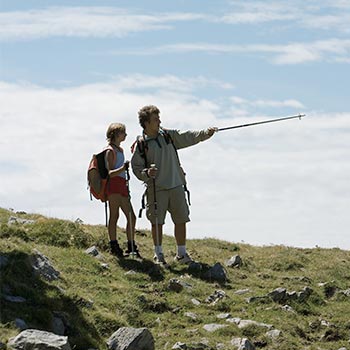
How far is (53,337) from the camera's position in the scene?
11023 mm

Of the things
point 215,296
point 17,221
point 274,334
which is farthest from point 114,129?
point 274,334

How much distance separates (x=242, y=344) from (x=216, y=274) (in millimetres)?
4098

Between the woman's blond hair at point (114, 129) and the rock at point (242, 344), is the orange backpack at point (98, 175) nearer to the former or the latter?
the woman's blond hair at point (114, 129)

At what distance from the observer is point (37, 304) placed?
42.6 ft

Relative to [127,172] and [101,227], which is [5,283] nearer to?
[127,172]

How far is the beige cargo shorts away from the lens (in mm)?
17916

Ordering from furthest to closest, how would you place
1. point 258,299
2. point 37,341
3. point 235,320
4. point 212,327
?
point 258,299, point 235,320, point 212,327, point 37,341

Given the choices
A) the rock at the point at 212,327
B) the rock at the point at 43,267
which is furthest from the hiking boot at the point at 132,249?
the rock at the point at 212,327

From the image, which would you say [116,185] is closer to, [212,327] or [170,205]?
[170,205]

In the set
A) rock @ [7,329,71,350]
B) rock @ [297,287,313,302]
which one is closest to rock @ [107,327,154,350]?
rock @ [7,329,71,350]

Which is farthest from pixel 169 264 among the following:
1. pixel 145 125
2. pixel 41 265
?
pixel 41 265

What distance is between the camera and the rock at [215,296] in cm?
1555

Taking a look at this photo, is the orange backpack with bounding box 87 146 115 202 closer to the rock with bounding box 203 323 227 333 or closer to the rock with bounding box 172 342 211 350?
the rock with bounding box 203 323 227 333

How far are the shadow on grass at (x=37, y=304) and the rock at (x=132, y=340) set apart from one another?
0.24m
